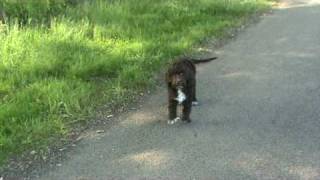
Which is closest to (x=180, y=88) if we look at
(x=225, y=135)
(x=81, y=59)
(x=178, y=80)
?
(x=178, y=80)

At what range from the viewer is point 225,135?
666cm

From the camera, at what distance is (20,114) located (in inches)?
278

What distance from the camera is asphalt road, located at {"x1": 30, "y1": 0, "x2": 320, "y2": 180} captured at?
18.9 feet

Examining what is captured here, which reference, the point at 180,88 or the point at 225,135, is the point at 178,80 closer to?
the point at 180,88

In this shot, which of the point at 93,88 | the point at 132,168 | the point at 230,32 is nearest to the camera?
the point at 132,168

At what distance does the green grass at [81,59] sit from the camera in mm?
7008

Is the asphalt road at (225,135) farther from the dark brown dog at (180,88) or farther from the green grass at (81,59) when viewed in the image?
the green grass at (81,59)

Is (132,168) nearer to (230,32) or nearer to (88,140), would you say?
(88,140)

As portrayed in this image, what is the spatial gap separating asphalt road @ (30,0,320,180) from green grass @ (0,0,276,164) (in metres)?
0.54

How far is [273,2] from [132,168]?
14.1m

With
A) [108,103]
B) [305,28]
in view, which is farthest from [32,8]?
[305,28]

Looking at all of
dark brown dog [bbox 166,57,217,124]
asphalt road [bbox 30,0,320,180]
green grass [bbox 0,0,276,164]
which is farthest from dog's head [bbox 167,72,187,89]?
green grass [bbox 0,0,276,164]

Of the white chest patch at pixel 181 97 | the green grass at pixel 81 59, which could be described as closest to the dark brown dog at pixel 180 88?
the white chest patch at pixel 181 97

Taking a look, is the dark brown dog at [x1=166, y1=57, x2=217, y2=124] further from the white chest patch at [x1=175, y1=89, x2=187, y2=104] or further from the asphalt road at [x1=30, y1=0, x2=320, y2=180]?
the asphalt road at [x1=30, y1=0, x2=320, y2=180]
